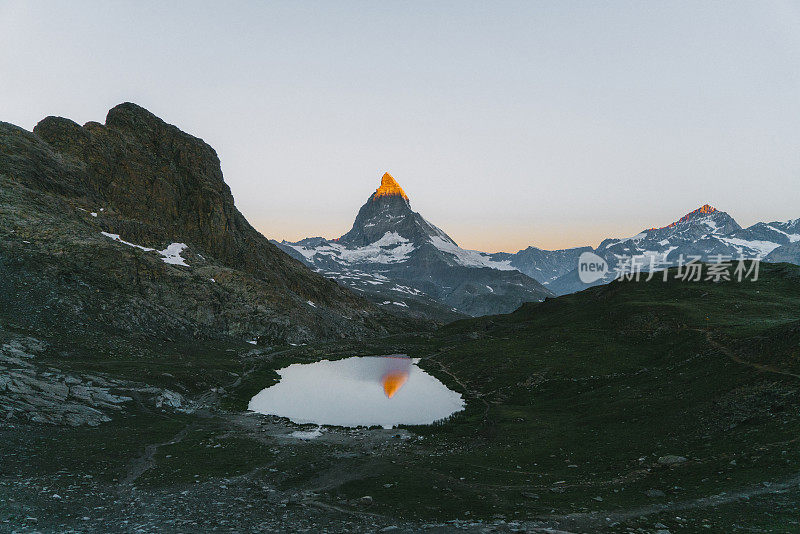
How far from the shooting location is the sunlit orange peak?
74.4 metres

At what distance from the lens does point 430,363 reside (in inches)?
4166

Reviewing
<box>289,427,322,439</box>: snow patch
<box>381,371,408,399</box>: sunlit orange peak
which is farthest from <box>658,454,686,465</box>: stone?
<box>381,371,408,399</box>: sunlit orange peak

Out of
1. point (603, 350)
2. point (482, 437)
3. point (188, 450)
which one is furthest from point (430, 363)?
point (188, 450)

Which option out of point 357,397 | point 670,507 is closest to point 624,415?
point 670,507

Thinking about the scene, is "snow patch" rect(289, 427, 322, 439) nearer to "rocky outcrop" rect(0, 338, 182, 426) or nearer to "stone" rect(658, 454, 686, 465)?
"rocky outcrop" rect(0, 338, 182, 426)

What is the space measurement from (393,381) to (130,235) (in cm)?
9887

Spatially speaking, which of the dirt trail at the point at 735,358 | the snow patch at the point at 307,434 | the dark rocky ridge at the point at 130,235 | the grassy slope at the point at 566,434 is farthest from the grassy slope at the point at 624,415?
the dark rocky ridge at the point at 130,235

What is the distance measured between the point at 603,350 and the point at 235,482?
205ft

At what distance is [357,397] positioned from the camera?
68812mm

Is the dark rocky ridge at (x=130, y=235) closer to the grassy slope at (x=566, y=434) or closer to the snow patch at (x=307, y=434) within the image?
the grassy slope at (x=566, y=434)

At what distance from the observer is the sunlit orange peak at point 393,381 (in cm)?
7444

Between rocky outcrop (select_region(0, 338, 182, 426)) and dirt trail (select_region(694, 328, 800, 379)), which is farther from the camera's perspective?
rocky outcrop (select_region(0, 338, 182, 426))

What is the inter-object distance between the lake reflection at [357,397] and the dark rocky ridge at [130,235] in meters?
38.6

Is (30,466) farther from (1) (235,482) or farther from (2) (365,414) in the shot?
(2) (365,414)
